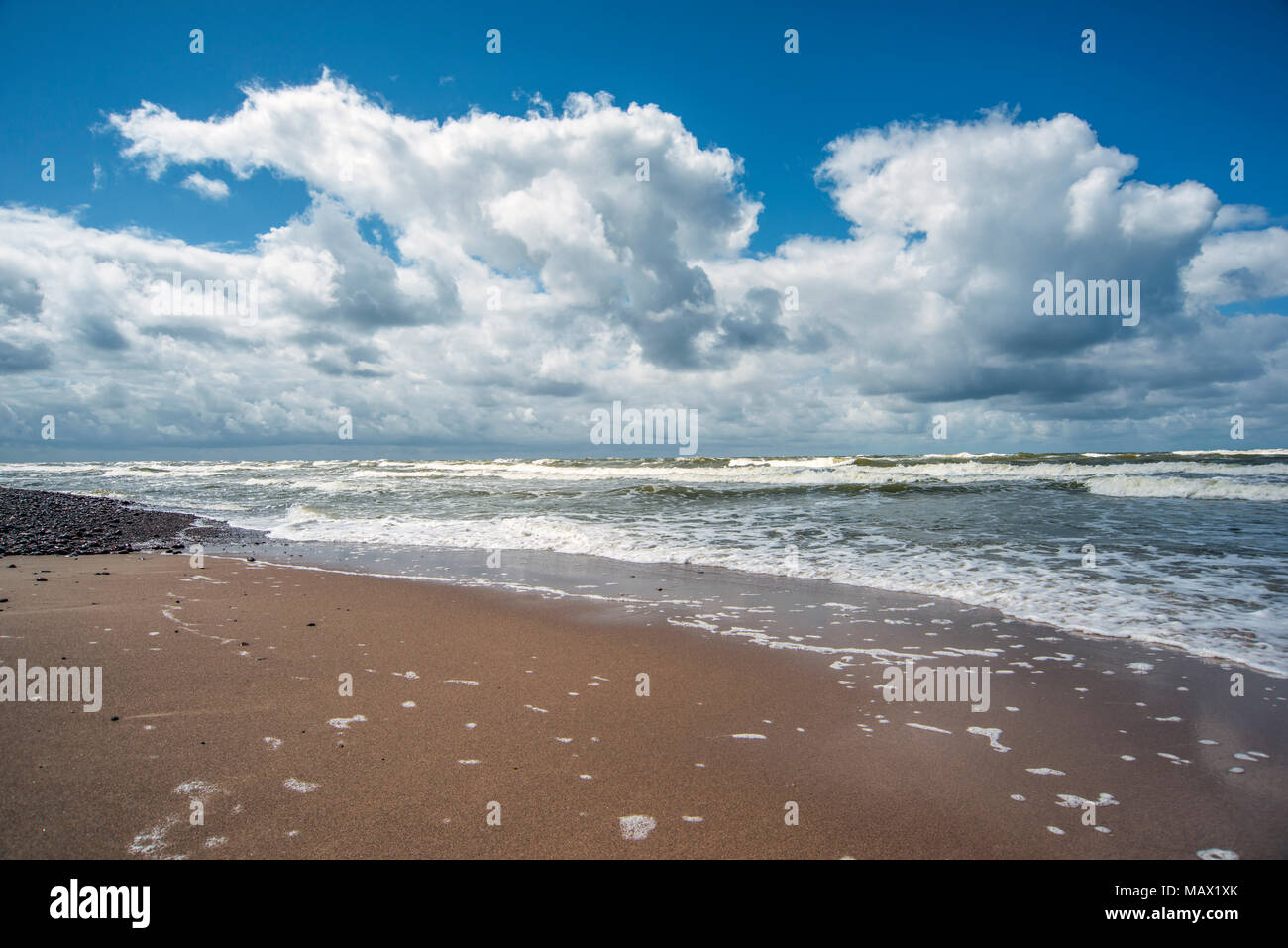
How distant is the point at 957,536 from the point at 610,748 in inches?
459

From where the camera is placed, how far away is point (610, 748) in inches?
156

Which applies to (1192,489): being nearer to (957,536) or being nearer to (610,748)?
(957,536)

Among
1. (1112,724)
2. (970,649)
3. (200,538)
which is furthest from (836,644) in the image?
(200,538)

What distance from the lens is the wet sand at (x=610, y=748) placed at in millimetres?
2994

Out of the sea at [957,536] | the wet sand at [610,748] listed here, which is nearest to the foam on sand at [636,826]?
the wet sand at [610,748]

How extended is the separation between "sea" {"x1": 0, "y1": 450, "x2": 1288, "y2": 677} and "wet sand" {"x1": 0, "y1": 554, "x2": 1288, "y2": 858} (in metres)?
1.54

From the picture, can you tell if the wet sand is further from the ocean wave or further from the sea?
the ocean wave

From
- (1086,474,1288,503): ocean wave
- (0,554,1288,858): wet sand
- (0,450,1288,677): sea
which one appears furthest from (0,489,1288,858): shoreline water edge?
(1086,474,1288,503): ocean wave

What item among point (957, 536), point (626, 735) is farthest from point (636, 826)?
point (957, 536)

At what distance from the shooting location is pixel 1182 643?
6082mm

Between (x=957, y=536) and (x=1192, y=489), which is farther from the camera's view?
(x=1192, y=489)

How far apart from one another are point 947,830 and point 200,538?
55.5ft
